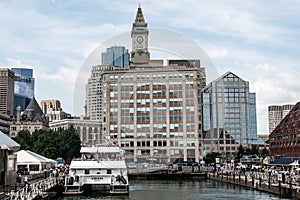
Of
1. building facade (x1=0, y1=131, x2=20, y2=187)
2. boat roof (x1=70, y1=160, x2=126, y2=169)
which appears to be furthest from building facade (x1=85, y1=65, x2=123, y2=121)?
building facade (x1=0, y1=131, x2=20, y2=187)

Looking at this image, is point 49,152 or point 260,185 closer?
point 260,185

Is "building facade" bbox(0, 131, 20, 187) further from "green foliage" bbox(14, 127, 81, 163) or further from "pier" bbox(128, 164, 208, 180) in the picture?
"green foliage" bbox(14, 127, 81, 163)

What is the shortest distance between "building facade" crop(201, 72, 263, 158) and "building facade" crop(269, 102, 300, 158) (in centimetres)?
2798

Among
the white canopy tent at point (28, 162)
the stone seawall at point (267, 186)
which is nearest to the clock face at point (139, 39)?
the stone seawall at point (267, 186)

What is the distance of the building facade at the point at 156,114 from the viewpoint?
134 metres

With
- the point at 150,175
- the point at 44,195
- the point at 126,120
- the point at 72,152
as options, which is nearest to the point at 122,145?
the point at 126,120

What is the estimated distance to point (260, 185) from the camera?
5850 cm

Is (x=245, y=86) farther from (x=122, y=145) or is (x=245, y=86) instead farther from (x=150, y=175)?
(x=150, y=175)

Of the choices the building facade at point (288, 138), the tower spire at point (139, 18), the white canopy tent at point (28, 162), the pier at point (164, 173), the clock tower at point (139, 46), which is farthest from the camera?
the tower spire at point (139, 18)

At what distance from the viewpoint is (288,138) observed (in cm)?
11756

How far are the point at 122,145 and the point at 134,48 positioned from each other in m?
37.2

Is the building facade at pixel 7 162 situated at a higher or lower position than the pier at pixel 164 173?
higher

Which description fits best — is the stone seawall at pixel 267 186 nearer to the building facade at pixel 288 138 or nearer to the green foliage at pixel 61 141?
the building facade at pixel 288 138

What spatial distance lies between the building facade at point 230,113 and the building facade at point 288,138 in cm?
2798
